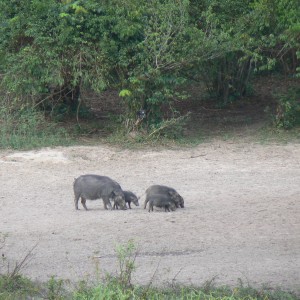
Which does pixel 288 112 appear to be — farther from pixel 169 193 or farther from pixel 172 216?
pixel 172 216

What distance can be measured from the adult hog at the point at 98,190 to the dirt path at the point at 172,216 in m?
0.26

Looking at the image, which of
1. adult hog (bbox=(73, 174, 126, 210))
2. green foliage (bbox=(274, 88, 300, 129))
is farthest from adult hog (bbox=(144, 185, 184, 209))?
green foliage (bbox=(274, 88, 300, 129))

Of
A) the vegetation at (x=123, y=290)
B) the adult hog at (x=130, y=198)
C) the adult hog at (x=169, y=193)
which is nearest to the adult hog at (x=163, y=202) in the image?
the adult hog at (x=169, y=193)

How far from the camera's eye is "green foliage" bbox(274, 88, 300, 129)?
20.8 metres

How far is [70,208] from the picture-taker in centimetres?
1434

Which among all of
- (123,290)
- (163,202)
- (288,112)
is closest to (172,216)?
(163,202)

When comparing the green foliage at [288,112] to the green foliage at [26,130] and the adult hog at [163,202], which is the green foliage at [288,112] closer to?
the green foliage at [26,130]

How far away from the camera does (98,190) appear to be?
14.1m

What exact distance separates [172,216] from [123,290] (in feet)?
16.6

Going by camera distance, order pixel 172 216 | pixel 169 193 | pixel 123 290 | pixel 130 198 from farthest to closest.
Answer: pixel 130 198, pixel 169 193, pixel 172 216, pixel 123 290

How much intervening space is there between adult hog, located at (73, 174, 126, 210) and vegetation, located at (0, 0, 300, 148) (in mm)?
5396

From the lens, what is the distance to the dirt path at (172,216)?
10258 millimetres

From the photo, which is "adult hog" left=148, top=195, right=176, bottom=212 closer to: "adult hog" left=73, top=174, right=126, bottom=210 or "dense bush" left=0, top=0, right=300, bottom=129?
"adult hog" left=73, top=174, right=126, bottom=210

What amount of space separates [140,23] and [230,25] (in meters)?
2.18
